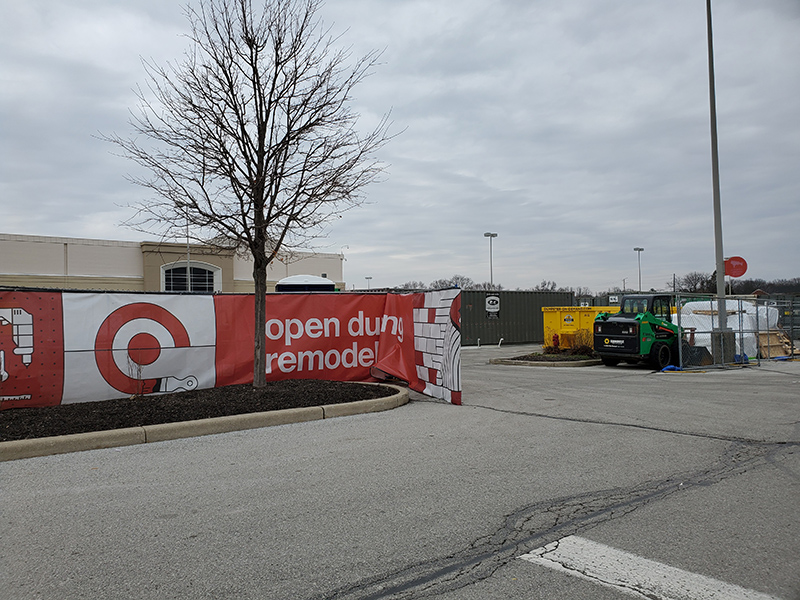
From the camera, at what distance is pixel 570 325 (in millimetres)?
22281

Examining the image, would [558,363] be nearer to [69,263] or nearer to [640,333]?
[640,333]

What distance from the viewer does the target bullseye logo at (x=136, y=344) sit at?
963 cm

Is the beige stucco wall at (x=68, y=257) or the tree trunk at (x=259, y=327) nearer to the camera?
the tree trunk at (x=259, y=327)

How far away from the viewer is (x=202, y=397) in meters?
9.42

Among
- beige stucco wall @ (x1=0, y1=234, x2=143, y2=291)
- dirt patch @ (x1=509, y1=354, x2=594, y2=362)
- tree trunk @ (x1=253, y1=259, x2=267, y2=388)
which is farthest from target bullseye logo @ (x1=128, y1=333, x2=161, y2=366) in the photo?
beige stucco wall @ (x1=0, y1=234, x2=143, y2=291)

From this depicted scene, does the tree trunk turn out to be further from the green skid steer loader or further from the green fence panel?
the green fence panel

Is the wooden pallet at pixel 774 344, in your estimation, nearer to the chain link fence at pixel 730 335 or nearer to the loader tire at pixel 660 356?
the chain link fence at pixel 730 335

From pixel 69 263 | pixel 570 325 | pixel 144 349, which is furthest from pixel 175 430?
pixel 69 263

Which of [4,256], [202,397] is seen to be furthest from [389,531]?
[4,256]

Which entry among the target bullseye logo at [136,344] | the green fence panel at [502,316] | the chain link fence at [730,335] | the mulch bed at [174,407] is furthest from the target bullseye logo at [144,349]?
the green fence panel at [502,316]

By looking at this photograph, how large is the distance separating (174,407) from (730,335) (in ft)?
54.4

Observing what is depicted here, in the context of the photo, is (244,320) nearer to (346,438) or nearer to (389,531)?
(346,438)

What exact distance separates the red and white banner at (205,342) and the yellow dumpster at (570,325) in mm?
11348

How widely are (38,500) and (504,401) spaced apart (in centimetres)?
749
